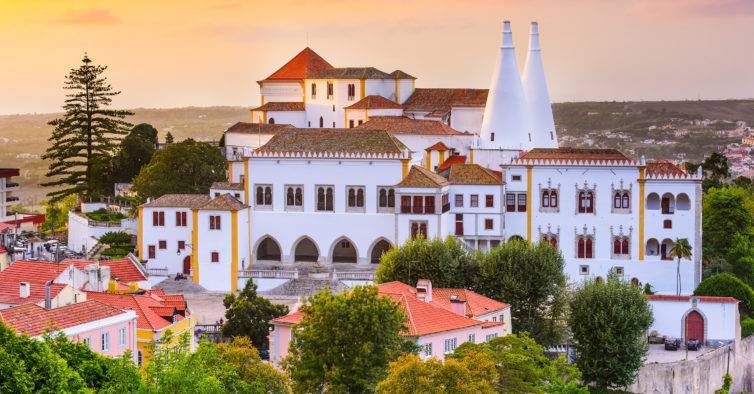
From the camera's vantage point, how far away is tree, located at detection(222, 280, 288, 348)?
51219mm

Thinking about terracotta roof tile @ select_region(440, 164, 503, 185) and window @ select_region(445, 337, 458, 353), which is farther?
terracotta roof tile @ select_region(440, 164, 503, 185)

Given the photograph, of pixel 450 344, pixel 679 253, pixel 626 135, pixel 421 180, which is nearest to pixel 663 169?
pixel 679 253

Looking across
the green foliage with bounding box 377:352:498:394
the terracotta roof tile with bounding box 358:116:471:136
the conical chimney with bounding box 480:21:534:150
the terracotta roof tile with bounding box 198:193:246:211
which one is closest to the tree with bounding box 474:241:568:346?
the terracotta roof tile with bounding box 198:193:246:211

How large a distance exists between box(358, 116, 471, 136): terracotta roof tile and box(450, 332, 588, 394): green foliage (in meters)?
29.6

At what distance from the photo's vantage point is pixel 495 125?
2815 inches

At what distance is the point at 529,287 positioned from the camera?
2216 inches

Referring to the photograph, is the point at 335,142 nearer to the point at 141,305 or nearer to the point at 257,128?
the point at 257,128

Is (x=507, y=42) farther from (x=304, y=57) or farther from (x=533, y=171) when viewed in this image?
(x=304, y=57)

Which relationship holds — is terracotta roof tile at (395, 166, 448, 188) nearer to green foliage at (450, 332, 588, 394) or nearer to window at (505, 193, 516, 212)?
window at (505, 193, 516, 212)

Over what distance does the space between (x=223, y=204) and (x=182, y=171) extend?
870cm

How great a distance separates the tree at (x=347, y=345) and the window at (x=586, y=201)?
83.9 feet

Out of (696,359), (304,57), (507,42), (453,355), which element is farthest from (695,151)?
(453,355)

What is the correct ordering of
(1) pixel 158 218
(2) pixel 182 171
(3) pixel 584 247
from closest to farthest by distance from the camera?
(3) pixel 584 247 → (1) pixel 158 218 → (2) pixel 182 171

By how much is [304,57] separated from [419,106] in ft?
34.6
